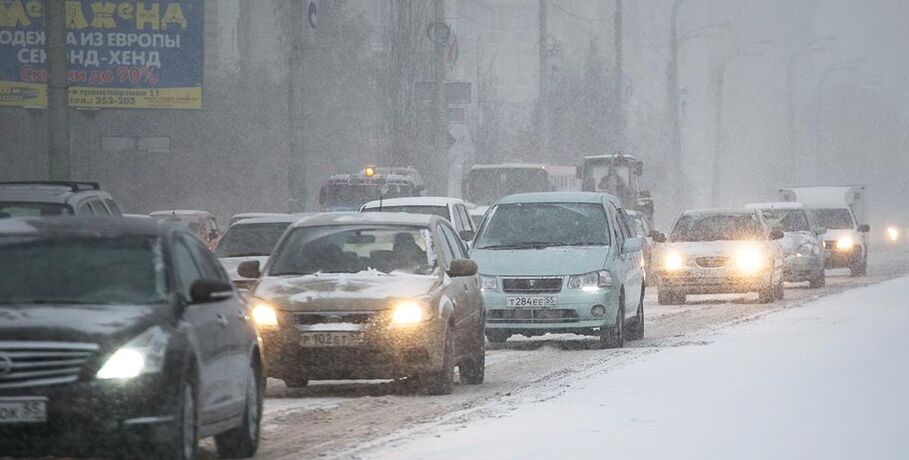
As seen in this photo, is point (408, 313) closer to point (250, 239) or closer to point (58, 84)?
point (250, 239)

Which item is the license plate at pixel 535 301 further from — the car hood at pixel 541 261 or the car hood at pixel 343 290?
the car hood at pixel 343 290

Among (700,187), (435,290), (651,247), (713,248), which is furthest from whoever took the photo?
(700,187)

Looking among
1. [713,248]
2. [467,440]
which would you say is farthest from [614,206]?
[467,440]

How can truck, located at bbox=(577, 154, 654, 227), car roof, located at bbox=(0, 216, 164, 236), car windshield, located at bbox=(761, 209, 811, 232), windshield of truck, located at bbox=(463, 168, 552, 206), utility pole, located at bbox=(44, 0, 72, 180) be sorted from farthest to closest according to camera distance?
truck, located at bbox=(577, 154, 654, 227) → windshield of truck, located at bbox=(463, 168, 552, 206) → car windshield, located at bbox=(761, 209, 811, 232) → utility pole, located at bbox=(44, 0, 72, 180) → car roof, located at bbox=(0, 216, 164, 236)

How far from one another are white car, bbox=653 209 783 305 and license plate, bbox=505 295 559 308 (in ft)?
35.6

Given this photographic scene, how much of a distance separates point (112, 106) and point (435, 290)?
133 ft

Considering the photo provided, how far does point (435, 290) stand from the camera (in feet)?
56.0

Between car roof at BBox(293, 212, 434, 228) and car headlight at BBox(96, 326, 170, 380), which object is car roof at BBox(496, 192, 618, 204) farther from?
car headlight at BBox(96, 326, 170, 380)

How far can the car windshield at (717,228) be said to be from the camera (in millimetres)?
34719

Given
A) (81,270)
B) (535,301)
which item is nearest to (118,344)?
(81,270)

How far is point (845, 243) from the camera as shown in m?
47.2

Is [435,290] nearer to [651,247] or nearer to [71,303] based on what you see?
[71,303]

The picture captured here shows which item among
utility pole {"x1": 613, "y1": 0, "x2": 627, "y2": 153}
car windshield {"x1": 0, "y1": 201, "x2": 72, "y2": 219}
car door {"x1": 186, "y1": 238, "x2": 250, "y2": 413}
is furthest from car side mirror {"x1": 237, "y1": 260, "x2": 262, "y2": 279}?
utility pole {"x1": 613, "y1": 0, "x2": 627, "y2": 153}

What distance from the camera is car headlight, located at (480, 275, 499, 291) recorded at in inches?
907
